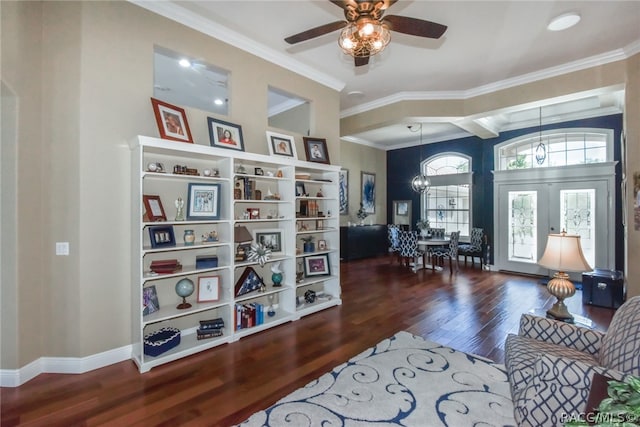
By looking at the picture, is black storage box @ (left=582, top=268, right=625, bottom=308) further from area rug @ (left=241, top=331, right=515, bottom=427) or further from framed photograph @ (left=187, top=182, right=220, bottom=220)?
framed photograph @ (left=187, top=182, right=220, bottom=220)

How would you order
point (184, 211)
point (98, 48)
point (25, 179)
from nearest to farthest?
point (25, 179) < point (98, 48) < point (184, 211)

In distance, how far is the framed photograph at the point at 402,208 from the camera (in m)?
9.15

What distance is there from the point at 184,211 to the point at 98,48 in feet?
5.32

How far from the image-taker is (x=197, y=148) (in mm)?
2875

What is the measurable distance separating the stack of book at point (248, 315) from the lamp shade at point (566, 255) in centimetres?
306

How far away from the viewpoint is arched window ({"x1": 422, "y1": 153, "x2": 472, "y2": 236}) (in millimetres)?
7949

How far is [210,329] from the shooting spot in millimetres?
3092

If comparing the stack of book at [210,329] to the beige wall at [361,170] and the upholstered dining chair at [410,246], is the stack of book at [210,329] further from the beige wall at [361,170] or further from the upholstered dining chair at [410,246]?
the beige wall at [361,170]

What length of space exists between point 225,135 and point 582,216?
6841 mm

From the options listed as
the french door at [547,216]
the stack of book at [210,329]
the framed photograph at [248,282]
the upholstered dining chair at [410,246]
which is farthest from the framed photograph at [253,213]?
the french door at [547,216]

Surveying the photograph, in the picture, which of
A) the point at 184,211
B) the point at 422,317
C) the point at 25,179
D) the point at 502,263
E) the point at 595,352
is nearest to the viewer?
the point at 595,352

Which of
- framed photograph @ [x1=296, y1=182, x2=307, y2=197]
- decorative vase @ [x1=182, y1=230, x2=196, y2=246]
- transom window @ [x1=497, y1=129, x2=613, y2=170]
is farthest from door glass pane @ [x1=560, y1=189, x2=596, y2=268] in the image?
decorative vase @ [x1=182, y1=230, x2=196, y2=246]

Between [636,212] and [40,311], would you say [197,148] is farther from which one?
[636,212]

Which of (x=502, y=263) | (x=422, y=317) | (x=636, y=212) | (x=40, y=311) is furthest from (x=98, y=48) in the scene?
(x=502, y=263)
